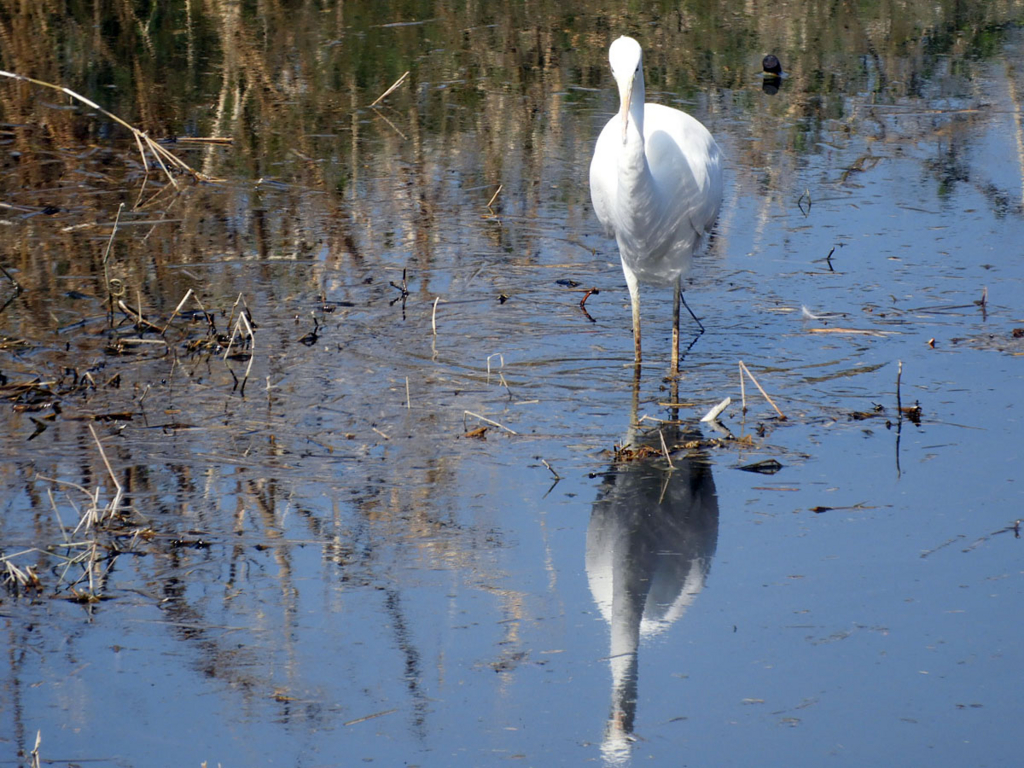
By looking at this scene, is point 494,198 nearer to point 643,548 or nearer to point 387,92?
point 387,92

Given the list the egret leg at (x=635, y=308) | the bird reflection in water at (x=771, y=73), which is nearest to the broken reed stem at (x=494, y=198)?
the egret leg at (x=635, y=308)

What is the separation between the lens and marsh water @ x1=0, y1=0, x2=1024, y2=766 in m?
3.74

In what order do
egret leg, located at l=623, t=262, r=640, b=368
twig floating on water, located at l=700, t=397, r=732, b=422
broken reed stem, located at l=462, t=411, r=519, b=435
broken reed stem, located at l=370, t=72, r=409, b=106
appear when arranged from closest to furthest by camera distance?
broken reed stem, located at l=462, t=411, r=519, b=435 → twig floating on water, located at l=700, t=397, r=732, b=422 → egret leg, located at l=623, t=262, r=640, b=368 → broken reed stem, located at l=370, t=72, r=409, b=106

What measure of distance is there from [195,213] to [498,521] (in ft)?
14.6

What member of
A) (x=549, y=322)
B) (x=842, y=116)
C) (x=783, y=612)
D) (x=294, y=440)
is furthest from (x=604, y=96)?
(x=783, y=612)

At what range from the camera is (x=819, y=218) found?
8352 mm

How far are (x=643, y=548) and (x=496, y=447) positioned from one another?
3.27 ft

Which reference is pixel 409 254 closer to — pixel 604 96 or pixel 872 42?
pixel 604 96

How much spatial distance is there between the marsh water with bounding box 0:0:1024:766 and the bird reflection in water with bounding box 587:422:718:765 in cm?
A: 2

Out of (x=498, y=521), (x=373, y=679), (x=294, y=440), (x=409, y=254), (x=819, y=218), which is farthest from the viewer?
(x=819, y=218)

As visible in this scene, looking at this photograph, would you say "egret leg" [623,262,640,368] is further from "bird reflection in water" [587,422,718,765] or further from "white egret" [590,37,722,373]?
"bird reflection in water" [587,422,718,765]

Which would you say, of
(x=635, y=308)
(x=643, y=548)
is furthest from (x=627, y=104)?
(x=643, y=548)

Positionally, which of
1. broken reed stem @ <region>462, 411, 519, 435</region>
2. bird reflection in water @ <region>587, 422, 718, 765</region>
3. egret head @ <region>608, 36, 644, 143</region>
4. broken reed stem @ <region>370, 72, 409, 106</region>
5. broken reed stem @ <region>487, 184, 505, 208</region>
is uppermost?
egret head @ <region>608, 36, 644, 143</region>

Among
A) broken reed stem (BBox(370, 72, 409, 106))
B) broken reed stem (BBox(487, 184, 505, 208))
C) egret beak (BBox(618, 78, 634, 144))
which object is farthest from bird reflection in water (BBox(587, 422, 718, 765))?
broken reed stem (BBox(370, 72, 409, 106))
